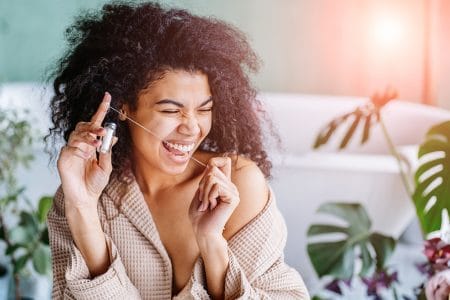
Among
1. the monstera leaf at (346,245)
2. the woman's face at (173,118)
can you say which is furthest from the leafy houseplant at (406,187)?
the woman's face at (173,118)

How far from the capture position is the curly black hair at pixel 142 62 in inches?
28.5

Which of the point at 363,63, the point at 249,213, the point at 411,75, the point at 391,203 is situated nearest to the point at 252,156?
the point at 249,213

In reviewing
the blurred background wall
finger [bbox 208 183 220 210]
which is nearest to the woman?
finger [bbox 208 183 220 210]

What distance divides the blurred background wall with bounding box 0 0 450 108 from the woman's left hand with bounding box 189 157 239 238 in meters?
1.25

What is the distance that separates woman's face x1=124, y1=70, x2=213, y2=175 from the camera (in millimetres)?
723

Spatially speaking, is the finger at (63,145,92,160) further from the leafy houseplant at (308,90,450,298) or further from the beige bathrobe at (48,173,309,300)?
the leafy houseplant at (308,90,450,298)

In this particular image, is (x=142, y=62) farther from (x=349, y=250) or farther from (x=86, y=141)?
(x=349, y=250)

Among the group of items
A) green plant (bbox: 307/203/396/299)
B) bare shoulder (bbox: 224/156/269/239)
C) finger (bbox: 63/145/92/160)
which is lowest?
green plant (bbox: 307/203/396/299)

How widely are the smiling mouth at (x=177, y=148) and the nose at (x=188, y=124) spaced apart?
0.02 meters

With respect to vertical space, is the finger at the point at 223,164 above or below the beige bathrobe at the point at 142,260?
above

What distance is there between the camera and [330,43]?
2.27 m

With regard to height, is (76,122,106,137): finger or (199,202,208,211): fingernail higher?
(76,122,106,137): finger

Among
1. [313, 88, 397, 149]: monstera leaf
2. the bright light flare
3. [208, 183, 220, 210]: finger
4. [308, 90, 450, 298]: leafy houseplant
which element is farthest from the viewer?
the bright light flare

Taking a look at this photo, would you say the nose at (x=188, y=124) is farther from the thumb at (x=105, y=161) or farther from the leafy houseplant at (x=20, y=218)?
the leafy houseplant at (x=20, y=218)
